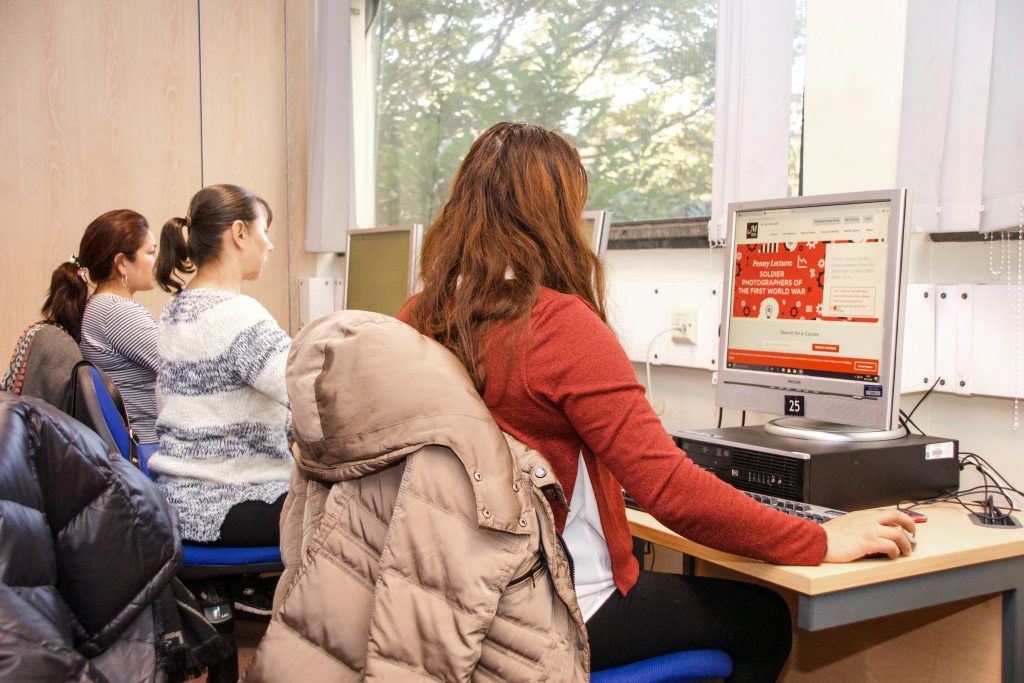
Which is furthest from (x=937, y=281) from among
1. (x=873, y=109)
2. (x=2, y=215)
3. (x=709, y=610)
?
(x=2, y=215)

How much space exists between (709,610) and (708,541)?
0.18m

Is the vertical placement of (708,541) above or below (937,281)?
below

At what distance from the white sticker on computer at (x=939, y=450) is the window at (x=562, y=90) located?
1.09 m

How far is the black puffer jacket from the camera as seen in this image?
3.08 ft

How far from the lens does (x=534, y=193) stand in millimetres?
1283

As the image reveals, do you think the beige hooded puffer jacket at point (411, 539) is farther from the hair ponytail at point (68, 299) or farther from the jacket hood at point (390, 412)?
the hair ponytail at point (68, 299)

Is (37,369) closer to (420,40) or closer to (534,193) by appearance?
(534,193)

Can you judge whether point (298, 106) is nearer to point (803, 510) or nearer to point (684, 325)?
point (684, 325)

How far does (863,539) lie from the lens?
4.08 ft

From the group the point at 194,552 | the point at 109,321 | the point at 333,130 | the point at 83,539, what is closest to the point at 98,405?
the point at 194,552

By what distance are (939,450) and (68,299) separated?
233cm

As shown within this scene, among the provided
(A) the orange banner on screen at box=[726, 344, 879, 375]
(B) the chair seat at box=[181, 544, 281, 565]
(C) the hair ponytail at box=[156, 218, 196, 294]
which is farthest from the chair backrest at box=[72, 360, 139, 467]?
(A) the orange banner on screen at box=[726, 344, 879, 375]

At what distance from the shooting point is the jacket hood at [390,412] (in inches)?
40.4

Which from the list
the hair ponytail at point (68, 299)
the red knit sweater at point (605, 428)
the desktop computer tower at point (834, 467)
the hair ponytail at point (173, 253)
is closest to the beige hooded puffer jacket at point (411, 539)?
the red knit sweater at point (605, 428)
